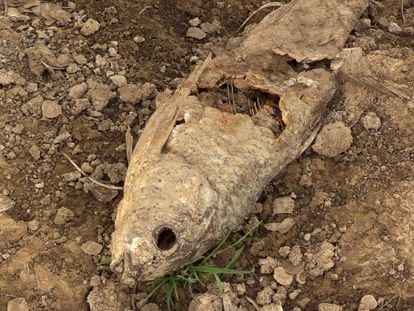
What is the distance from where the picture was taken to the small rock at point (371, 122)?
11.6 ft

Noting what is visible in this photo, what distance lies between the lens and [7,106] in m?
3.66

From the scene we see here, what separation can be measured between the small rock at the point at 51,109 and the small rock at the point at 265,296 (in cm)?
131

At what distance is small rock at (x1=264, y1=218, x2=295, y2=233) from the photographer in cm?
327

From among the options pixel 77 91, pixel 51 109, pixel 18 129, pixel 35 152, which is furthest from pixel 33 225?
pixel 77 91

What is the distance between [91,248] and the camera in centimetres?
321

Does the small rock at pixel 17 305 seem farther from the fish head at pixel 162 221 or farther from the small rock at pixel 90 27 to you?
the small rock at pixel 90 27

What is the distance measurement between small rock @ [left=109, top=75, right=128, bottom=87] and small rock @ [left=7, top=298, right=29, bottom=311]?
1209mm

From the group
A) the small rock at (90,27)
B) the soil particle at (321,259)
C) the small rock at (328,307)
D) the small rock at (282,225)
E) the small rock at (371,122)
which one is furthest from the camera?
the small rock at (90,27)

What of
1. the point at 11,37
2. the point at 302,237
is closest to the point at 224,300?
the point at 302,237

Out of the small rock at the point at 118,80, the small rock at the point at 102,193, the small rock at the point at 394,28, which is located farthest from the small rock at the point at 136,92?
the small rock at the point at 394,28

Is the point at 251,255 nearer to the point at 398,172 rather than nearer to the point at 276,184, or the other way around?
the point at 276,184

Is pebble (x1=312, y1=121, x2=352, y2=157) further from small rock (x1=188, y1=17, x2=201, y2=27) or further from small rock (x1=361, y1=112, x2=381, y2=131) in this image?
small rock (x1=188, y1=17, x2=201, y2=27)

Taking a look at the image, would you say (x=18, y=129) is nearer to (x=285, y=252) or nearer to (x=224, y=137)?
(x=224, y=137)

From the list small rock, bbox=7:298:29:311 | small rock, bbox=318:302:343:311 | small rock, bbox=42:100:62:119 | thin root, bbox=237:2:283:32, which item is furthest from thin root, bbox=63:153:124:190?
thin root, bbox=237:2:283:32
